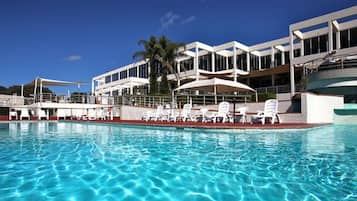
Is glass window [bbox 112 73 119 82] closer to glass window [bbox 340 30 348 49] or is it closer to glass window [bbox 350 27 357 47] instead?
glass window [bbox 340 30 348 49]

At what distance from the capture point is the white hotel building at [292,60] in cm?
1619

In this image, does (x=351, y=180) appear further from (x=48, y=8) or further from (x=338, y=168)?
(x=48, y=8)

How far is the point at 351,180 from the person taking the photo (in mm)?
3551

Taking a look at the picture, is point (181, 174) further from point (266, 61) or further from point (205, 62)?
point (266, 61)

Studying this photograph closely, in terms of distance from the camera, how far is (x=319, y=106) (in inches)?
507

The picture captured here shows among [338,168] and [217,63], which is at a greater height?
[217,63]

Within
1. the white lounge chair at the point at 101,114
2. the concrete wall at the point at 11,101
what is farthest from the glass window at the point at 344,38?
the concrete wall at the point at 11,101

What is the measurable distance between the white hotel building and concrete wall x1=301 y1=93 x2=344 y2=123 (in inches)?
102

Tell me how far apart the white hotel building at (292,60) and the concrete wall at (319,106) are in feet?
8.47

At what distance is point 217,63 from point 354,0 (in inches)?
576

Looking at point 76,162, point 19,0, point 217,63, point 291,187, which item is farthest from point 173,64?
point 291,187

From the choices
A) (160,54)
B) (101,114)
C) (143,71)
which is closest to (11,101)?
(101,114)

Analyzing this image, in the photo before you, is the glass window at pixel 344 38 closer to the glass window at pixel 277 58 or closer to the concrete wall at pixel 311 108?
the glass window at pixel 277 58

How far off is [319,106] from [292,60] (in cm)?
878
